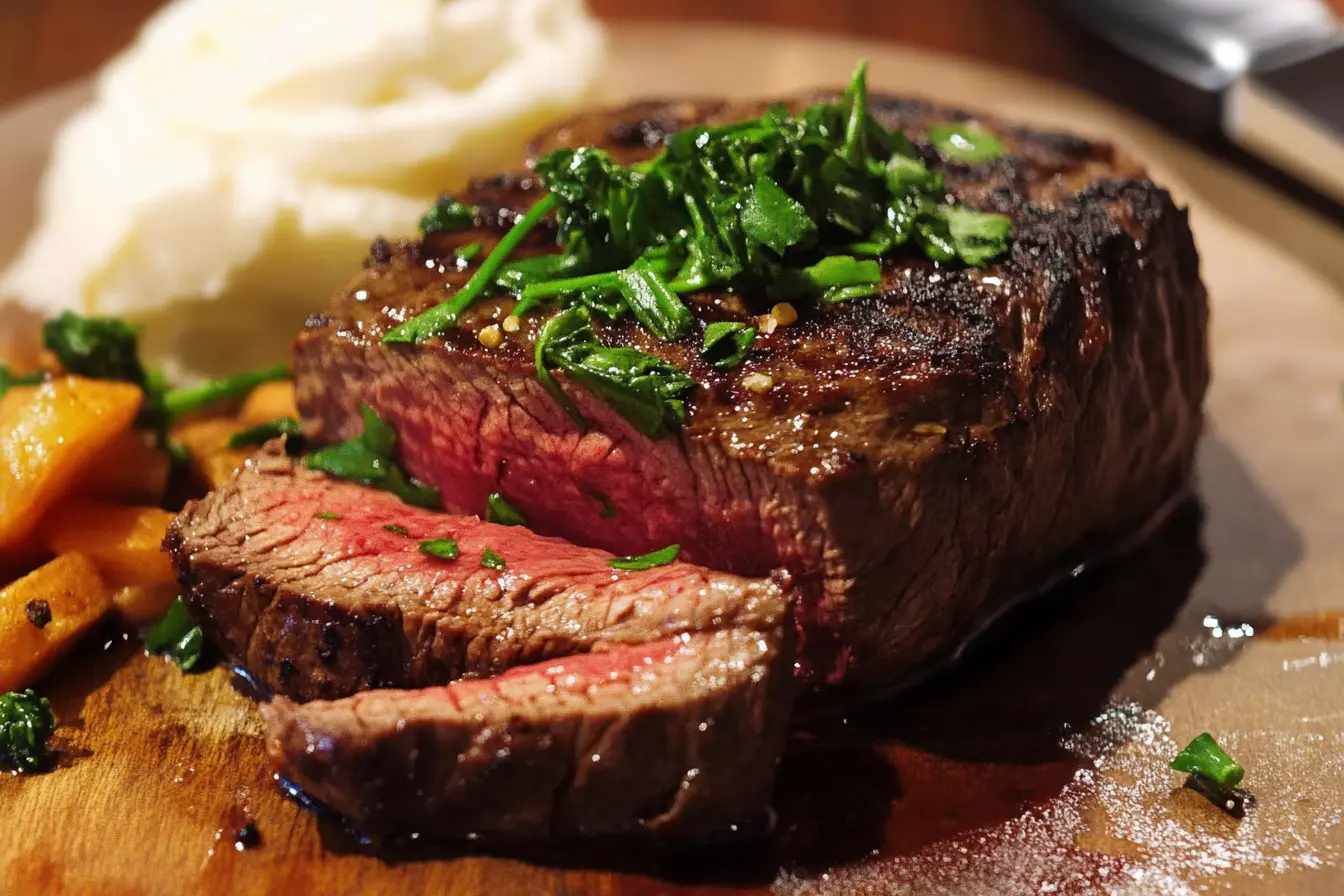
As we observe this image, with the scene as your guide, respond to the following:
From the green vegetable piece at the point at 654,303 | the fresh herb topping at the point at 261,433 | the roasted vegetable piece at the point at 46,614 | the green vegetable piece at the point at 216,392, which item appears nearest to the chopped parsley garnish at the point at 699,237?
the green vegetable piece at the point at 654,303

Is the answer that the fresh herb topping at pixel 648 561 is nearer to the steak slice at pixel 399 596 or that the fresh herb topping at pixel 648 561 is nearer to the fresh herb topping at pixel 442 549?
the steak slice at pixel 399 596

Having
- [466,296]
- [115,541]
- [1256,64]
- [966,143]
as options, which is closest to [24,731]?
[115,541]

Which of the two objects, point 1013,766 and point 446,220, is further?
point 446,220

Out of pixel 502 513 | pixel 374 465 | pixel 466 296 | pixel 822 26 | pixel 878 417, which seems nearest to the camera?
pixel 878 417

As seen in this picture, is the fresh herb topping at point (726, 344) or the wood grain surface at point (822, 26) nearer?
the fresh herb topping at point (726, 344)

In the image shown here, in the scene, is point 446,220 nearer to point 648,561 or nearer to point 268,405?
point 268,405
